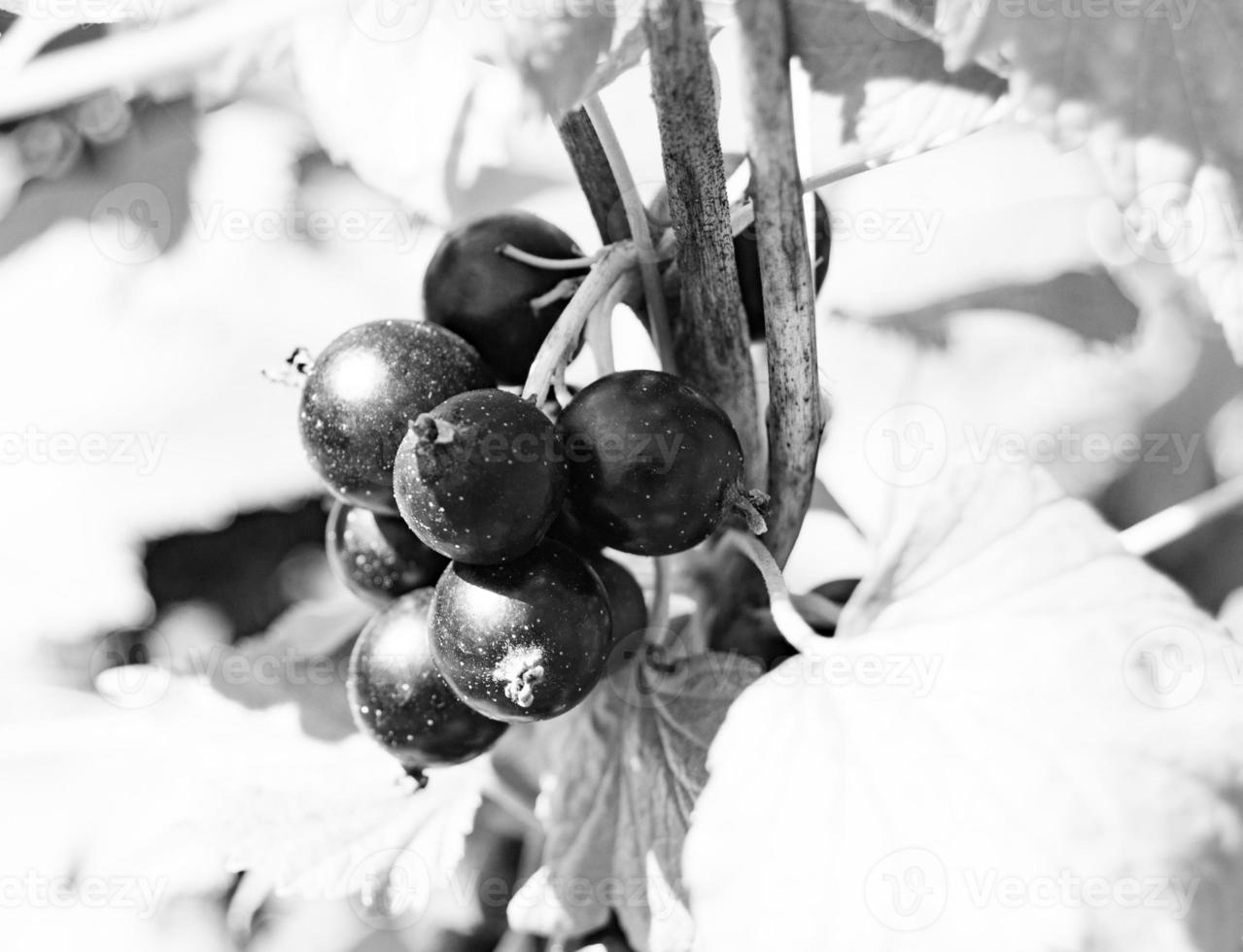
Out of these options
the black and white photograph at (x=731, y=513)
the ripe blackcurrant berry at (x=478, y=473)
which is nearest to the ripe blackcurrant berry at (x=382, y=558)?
the black and white photograph at (x=731, y=513)

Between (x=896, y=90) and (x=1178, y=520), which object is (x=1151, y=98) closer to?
(x=896, y=90)

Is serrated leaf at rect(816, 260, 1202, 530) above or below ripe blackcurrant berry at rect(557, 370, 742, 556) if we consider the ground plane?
below

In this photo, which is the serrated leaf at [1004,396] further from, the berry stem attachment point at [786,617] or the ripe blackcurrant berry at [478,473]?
the ripe blackcurrant berry at [478,473]

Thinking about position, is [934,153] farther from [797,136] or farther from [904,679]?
[904,679]

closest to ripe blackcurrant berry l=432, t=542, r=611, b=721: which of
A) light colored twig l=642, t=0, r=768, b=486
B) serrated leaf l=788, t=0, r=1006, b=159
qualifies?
light colored twig l=642, t=0, r=768, b=486

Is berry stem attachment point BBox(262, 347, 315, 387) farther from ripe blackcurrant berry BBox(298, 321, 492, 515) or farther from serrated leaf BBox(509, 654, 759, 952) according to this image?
serrated leaf BBox(509, 654, 759, 952)
